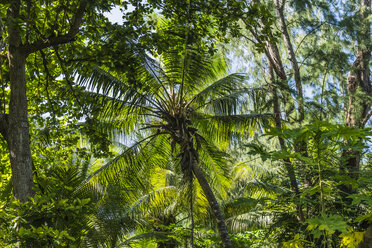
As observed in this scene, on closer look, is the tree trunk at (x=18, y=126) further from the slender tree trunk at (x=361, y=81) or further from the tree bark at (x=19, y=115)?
the slender tree trunk at (x=361, y=81)

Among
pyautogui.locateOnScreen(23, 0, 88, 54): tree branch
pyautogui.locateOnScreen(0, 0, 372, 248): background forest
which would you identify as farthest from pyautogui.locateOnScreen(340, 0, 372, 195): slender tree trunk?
pyautogui.locateOnScreen(23, 0, 88, 54): tree branch

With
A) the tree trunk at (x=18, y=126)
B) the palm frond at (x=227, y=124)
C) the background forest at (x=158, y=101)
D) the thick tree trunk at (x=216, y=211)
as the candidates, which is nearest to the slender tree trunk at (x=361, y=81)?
the background forest at (x=158, y=101)

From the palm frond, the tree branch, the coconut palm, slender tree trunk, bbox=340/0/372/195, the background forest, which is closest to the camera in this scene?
the tree branch

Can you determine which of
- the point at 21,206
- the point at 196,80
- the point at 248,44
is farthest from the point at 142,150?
the point at 21,206

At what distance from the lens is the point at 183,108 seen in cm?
878

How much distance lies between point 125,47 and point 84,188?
4508 mm

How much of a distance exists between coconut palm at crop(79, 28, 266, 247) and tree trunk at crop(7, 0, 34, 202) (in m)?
3.70

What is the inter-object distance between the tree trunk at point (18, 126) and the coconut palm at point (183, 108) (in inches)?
146

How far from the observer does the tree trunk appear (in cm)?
396

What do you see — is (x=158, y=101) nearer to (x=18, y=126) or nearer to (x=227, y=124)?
(x=227, y=124)

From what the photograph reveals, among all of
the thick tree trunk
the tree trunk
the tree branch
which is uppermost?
the tree branch

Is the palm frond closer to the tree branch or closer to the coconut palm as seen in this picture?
the coconut palm

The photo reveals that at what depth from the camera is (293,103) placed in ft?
26.7

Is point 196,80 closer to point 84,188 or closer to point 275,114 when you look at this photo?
point 275,114
